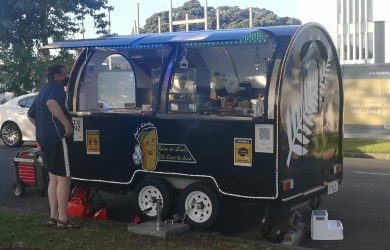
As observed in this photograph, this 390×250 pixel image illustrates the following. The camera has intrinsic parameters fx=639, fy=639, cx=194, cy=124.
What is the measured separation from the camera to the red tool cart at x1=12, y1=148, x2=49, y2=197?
1030 centimetres

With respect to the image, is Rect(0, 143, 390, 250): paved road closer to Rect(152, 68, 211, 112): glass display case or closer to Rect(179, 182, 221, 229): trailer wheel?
Rect(179, 182, 221, 229): trailer wheel

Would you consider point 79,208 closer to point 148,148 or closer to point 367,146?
point 148,148

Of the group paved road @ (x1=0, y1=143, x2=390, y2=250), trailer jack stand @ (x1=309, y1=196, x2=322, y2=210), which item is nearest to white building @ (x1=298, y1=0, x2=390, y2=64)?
paved road @ (x1=0, y1=143, x2=390, y2=250)

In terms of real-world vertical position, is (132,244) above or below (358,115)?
below

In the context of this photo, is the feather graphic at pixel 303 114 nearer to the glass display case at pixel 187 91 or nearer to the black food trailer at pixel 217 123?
the black food trailer at pixel 217 123

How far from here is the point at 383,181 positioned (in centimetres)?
1232

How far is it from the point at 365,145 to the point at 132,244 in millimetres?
12616

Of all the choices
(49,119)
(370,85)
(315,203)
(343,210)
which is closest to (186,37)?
(49,119)

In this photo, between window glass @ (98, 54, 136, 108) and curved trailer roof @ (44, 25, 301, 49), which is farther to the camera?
window glass @ (98, 54, 136, 108)

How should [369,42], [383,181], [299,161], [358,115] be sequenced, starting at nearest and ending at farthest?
[299,161], [383,181], [358,115], [369,42]

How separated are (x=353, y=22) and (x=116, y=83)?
35.8 m

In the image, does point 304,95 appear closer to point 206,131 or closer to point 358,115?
point 206,131

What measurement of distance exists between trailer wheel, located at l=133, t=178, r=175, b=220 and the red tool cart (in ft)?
7.56

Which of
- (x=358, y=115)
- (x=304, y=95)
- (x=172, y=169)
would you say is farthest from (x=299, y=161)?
(x=358, y=115)
